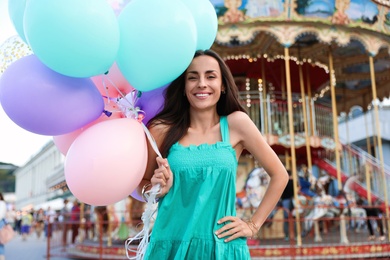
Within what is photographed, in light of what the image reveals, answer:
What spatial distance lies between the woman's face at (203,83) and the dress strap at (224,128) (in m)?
0.10

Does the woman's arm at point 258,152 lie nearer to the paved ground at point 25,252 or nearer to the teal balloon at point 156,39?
the teal balloon at point 156,39

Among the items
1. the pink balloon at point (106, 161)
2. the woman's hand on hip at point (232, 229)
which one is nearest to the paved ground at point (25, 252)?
the pink balloon at point (106, 161)

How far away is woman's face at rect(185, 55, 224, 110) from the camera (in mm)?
2133

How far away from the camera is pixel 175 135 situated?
2137 millimetres

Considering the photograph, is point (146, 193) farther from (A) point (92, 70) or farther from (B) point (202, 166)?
(A) point (92, 70)

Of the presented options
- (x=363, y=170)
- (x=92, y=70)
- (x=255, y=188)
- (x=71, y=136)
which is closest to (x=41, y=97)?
(x=92, y=70)

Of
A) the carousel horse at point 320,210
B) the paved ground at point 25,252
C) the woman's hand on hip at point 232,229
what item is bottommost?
the paved ground at point 25,252

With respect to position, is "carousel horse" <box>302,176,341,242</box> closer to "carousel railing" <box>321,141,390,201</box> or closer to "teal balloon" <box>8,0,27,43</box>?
"carousel railing" <box>321,141,390,201</box>

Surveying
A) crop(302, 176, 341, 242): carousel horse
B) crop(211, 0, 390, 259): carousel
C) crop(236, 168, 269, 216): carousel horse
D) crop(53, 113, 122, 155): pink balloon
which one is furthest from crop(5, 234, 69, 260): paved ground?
crop(53, 113, 122, 155): pink balloon

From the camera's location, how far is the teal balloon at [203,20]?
235 cm

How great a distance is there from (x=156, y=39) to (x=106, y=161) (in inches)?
25.1

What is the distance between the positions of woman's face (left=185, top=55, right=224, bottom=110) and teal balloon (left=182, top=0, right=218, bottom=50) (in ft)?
0.86

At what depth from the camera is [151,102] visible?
237cm

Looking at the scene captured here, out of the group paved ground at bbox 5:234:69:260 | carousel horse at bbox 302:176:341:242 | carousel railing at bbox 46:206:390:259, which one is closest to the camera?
carousel railing at bbox 46:206:390:259
